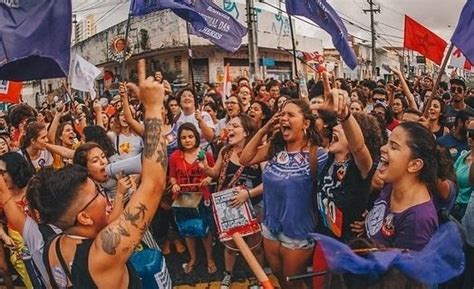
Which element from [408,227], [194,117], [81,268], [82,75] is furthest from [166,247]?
[81,268]

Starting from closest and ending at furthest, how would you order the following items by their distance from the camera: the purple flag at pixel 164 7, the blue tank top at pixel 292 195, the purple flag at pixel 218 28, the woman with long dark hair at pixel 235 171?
the blue tank top at pixel 292 195 < the woman with long dark hair at pixel 235 171 < the purple flag at pixel 164 7 < the purple flag at pixel 218 28

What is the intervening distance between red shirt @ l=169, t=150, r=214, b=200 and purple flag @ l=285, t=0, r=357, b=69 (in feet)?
6.37

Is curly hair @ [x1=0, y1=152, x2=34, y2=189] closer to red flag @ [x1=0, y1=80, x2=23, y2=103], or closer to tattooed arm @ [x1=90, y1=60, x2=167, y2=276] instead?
tattooed arm @ [x1=90, y1=60, x2=167, y2=276]

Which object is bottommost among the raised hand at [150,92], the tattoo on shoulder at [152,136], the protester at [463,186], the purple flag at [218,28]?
the protester at [463,186]

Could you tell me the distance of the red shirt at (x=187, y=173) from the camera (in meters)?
5.61

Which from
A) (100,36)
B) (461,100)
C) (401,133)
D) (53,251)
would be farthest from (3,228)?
(100,36)

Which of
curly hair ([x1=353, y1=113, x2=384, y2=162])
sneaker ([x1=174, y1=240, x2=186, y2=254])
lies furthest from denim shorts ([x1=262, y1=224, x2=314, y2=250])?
sneaker ([x1=174, y1=240, x2=186, y2=254])

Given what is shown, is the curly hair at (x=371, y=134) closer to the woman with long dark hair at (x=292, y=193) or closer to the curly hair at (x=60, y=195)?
the woman with long dark hair at (x=292, y=193)

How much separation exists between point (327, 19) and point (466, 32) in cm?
159

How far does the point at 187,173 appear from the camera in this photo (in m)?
5.62

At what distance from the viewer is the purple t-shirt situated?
2.87m

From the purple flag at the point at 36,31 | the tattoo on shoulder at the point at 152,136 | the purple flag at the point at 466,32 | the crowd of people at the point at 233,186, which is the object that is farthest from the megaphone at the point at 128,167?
the purple flag at the point at 466,32

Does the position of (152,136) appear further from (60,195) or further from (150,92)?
(60,195)

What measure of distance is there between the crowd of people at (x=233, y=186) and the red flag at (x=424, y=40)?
190 centimetres
